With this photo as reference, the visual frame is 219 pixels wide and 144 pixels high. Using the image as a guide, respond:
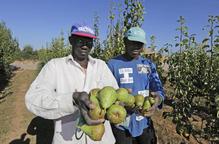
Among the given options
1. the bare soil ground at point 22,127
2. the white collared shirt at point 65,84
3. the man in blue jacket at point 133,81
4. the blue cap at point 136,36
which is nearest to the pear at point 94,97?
the white collared shirt at point 65,84

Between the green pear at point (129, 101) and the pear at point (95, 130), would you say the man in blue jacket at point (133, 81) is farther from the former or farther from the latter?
the pear at point (95, 130)

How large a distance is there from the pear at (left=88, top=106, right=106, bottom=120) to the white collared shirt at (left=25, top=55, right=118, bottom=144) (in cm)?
33

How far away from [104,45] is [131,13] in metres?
2.71

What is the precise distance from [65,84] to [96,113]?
745 millimetres

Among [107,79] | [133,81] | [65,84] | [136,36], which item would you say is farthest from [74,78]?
[133,81]

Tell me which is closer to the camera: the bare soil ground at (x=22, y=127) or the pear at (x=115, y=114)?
the pear at (x=115, y=114)

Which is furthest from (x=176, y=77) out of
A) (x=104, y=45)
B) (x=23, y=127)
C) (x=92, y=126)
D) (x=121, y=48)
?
(x=92, y=126)

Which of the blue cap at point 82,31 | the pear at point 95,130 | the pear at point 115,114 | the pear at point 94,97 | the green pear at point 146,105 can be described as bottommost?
the pear at point 95,130

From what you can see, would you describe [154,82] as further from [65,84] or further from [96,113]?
[96,113]

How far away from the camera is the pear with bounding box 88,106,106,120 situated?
76.4 inches

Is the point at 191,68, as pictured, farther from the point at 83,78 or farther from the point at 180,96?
the point at 83,78

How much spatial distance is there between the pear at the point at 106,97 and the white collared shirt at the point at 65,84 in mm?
354

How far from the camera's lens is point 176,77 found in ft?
23.6

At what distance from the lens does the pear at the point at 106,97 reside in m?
1.98
